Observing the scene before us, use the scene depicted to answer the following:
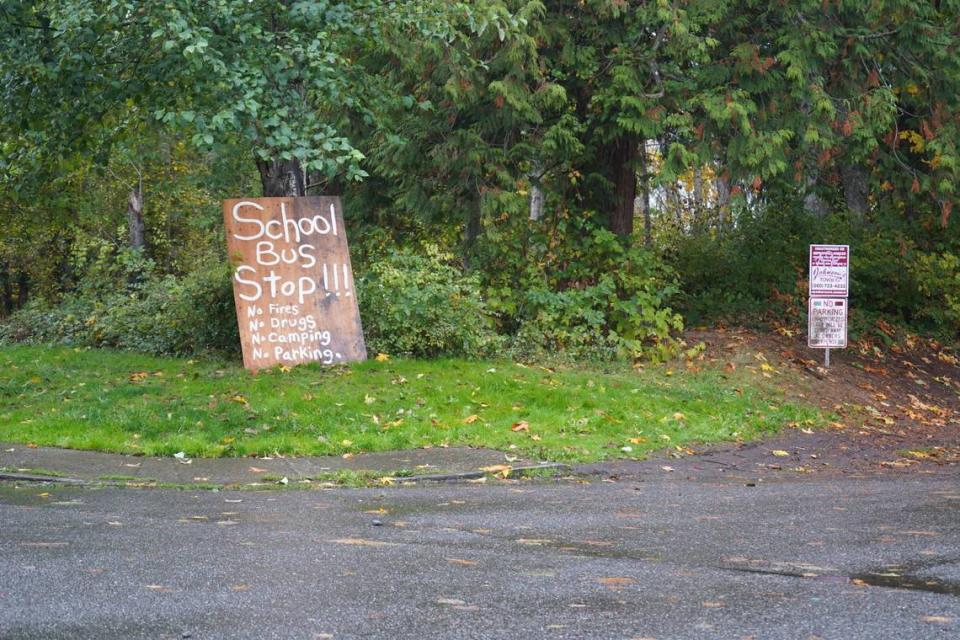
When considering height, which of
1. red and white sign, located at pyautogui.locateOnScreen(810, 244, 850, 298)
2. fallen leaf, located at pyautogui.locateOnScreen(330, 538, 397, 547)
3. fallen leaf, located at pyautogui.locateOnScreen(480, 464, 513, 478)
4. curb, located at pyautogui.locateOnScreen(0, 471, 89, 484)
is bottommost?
fallen leaf, located at pyautogui.locateOnScreen(480, 464, 513, 478)

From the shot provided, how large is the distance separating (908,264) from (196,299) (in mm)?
12983

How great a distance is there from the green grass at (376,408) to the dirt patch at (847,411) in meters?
0.53

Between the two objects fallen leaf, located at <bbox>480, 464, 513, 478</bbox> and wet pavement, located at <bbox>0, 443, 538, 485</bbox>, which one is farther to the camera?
fallen leaf, located at <bbox>480, 464, 513, 478</bbox>

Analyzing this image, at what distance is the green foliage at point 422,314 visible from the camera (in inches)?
677

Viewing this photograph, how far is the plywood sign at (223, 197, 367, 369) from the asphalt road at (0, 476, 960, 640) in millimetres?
6019

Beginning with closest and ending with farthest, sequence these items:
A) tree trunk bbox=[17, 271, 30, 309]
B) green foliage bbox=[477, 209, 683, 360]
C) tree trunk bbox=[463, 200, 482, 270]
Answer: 1. green foliage bbox=[477, 209, 683, 360]
2. tree trunk bbox=[463, 200, 482, 270]
3. tree trunk bbox=[17, 271, 30, 309]

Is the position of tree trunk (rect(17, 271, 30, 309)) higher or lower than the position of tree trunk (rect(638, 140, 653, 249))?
lower

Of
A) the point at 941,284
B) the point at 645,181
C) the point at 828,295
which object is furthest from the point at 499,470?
the point at 941,284

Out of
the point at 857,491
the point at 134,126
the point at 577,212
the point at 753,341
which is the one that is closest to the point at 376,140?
the point at 577,212

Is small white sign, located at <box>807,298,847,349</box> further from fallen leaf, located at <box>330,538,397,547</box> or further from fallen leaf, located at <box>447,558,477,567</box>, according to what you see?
fallen leaf, located at <box>447,558,477,567</box>

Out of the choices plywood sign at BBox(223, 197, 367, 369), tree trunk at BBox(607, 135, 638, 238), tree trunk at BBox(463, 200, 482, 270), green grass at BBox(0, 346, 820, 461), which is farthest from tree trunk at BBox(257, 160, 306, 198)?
tree trunk at BBox(607, 135, 638, 238)

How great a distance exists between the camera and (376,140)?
21.1m

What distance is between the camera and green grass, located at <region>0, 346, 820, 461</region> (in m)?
12.8

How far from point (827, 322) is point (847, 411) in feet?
8.15
